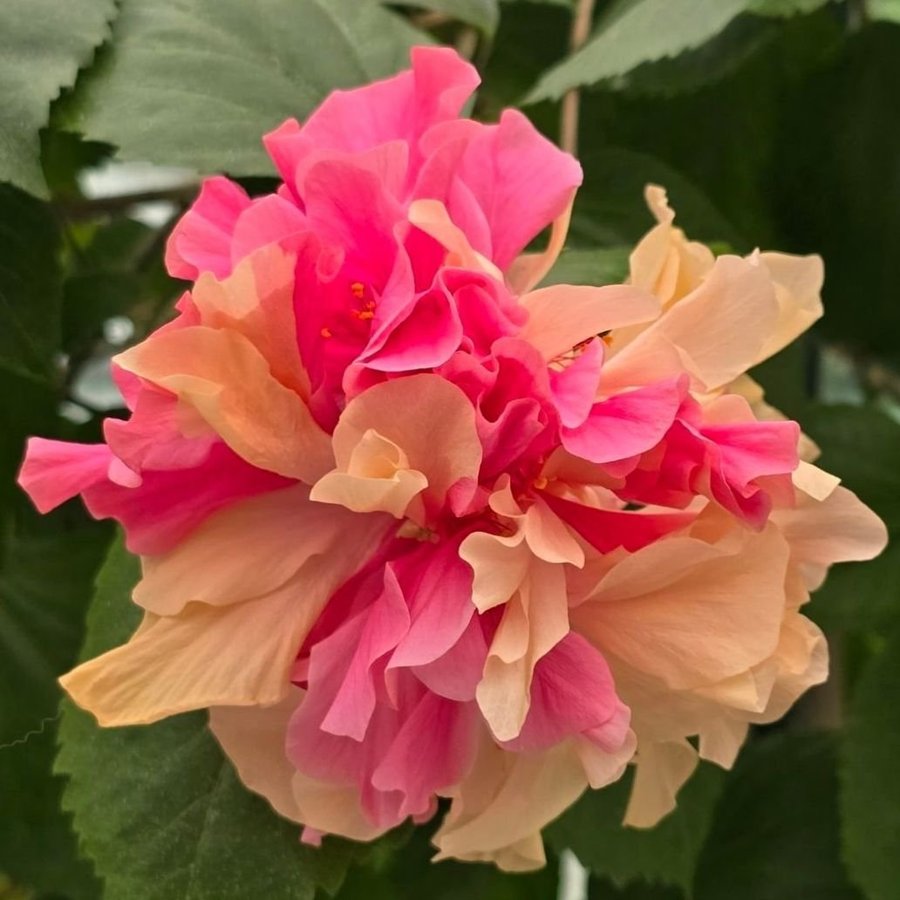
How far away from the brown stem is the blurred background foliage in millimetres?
11

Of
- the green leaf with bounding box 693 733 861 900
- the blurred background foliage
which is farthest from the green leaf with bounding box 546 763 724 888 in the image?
the green leaf with bounding box 693 733 861 900

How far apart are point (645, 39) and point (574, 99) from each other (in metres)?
0.05

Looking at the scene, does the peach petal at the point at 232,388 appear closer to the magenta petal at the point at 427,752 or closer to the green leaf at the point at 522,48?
the magenta petal at the point at 427,752

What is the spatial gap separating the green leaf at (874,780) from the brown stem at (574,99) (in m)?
0.24

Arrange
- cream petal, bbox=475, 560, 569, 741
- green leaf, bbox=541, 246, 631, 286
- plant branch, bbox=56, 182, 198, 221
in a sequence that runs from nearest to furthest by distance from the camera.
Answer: cream petal, bbox=475, 560, 569, 741, green leaf, bbox=541, 246, 631, 286, plant branch, bbox=56, 182, 198, 221

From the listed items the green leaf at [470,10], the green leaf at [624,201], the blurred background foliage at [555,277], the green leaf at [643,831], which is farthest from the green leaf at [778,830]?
the green leaf at [470,10]

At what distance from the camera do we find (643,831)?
40 cm

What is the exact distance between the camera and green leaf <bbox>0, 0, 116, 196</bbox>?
0.26m

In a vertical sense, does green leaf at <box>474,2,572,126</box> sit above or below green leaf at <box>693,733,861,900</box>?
above

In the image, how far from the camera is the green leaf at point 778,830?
48cm

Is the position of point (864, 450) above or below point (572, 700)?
below

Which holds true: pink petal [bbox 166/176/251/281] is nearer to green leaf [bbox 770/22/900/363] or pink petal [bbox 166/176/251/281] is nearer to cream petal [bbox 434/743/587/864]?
cream petal [bbox 434/743/587/864]

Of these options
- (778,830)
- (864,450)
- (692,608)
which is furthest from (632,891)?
(692,608)

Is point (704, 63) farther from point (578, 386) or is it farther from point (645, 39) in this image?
point (578, 386)
